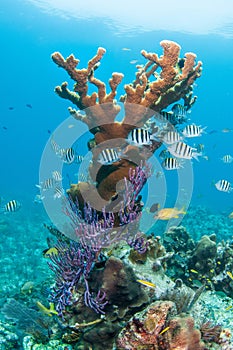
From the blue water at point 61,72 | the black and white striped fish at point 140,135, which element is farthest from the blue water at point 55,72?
the black and white striped fish at point 140,135

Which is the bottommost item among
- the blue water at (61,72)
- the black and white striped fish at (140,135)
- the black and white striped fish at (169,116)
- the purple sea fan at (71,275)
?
the purple sea fan at (71,275)

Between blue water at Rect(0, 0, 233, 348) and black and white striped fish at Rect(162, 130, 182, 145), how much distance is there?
11.8ft

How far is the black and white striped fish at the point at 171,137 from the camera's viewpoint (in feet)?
18.2

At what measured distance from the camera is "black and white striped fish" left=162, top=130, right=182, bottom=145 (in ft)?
18.2

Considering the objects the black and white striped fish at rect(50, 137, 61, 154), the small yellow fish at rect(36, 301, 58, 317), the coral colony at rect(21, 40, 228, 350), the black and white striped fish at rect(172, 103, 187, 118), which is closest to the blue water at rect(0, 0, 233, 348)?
the black and white striped fish at rect(50, 137, 61, 154)

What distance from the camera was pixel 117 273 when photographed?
11.9 ft

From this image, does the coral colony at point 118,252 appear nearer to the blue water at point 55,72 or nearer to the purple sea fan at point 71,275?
the purple sea fan at point 71,275

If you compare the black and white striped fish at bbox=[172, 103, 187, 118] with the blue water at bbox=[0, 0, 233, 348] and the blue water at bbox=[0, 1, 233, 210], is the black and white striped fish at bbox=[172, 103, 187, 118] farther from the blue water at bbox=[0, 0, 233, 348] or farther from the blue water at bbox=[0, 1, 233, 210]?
the blue water at bbox=[0, 1, 233, 210]

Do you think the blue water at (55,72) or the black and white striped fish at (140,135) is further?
the blue water at (55,72)

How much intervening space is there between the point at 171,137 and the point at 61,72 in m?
90.4

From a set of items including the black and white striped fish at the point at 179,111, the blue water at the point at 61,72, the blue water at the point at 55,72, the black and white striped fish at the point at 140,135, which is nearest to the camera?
the black and white striped fish at the point at 140,135

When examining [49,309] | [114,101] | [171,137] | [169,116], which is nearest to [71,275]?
[49,309]

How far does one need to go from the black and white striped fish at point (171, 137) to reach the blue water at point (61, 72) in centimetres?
360

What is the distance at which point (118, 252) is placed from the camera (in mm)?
4590
